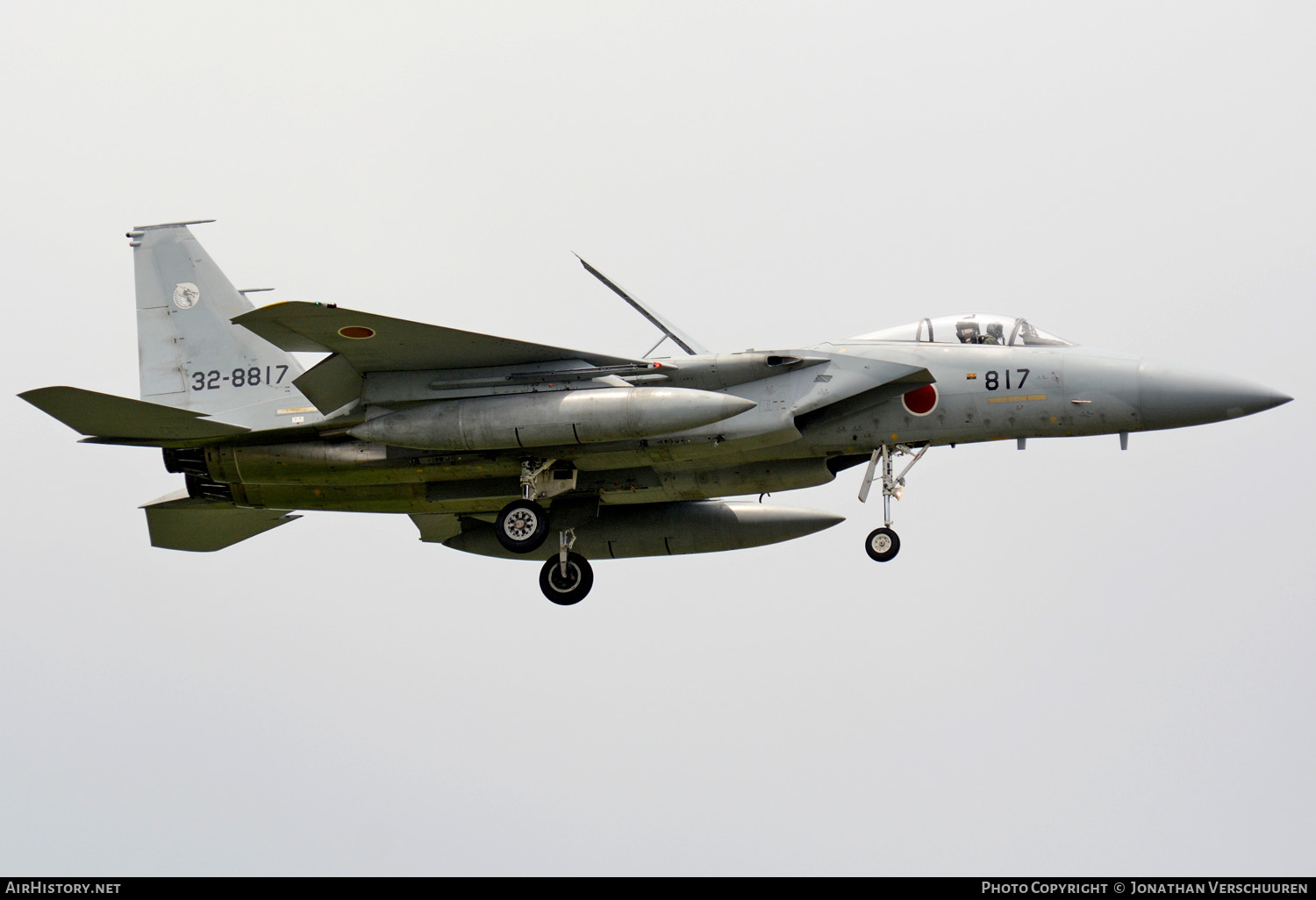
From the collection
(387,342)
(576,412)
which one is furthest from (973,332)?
(387,342)

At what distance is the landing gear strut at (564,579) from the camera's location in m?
18.0

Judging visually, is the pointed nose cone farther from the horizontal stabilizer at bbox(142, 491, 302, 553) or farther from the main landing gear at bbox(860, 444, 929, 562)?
the horizontal stabilizer at bbox(142, 491, 302, 553)

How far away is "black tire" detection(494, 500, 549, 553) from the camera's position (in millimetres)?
16672

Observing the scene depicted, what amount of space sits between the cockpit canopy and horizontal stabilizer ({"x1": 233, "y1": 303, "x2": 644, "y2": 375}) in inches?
117

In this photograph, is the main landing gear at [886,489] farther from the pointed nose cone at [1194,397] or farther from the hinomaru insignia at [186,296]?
the hinomaru insignia at [186,296]

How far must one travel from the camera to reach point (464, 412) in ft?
51.4

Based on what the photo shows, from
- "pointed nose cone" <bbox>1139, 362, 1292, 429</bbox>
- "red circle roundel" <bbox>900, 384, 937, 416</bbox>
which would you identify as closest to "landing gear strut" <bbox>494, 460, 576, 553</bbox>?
"red circle roundel" <bbox>900, 384, 937, 416</bbox>

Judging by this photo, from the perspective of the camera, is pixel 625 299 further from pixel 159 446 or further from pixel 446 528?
pixel 159 446

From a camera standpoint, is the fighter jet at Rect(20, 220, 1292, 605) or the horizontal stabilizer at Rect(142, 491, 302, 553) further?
the horizontal stabilizer at Rect(142, 491, 302, 553)

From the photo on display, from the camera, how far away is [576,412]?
1532cm

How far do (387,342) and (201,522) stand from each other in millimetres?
5071

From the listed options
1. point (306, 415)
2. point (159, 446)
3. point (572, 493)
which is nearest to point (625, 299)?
point (572, 493)

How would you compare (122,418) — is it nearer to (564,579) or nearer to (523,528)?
(523,528)

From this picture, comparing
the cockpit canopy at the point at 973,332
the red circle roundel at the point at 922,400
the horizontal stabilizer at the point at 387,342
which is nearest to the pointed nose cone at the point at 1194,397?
the cockpit canopy at the point at 973,332
